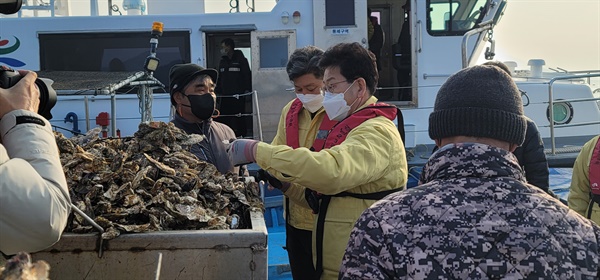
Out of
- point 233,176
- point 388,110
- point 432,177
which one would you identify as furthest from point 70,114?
point 432,177

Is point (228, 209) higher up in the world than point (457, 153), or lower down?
lower down

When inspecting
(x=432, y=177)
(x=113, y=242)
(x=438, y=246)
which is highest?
(x=432, y=177)

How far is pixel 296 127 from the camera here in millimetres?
3457

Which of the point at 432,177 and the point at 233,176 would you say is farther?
the point at 233,176

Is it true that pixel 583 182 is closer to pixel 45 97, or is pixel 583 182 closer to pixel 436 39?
pixel 45 97

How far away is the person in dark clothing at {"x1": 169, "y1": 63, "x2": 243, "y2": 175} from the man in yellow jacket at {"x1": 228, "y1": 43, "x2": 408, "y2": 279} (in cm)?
83

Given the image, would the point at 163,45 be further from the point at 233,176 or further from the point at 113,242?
→ the point at 113,242

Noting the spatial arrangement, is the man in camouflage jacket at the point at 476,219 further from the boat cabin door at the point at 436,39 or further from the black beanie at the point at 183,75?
the boat cabin door at the point at 436,39

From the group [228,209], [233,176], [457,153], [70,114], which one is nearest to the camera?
[457,153]

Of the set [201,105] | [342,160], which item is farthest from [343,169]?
[201,105]

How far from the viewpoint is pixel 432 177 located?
1.47 meters

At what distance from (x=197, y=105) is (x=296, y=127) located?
0.70 metres

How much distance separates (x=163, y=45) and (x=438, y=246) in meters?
7.98

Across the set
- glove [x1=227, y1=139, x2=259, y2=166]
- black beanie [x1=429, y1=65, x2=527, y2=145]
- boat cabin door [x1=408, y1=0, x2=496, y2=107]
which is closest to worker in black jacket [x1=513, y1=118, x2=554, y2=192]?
glove [x1=227, y1=139, x2=259, y2=166]
